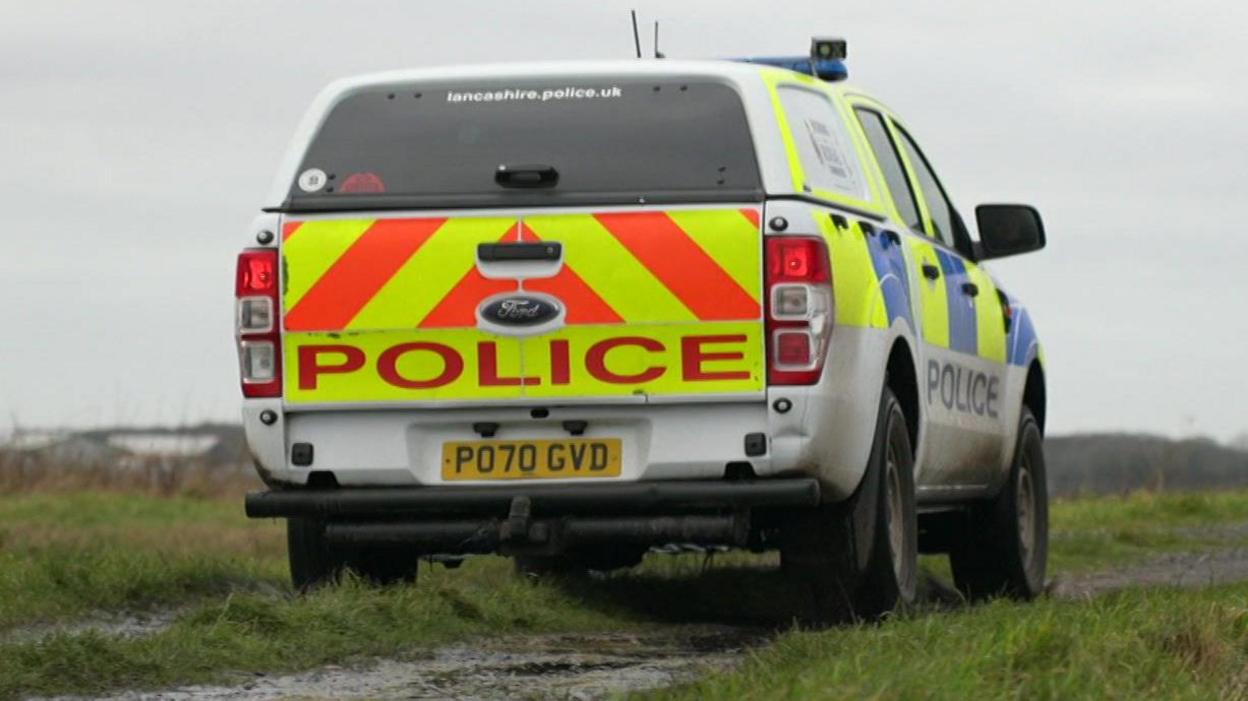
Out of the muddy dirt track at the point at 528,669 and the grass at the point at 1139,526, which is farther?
the grass at the point at 1139,526

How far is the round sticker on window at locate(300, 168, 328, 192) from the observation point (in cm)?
903

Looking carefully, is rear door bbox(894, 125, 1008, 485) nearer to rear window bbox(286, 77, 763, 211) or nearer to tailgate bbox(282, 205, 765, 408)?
rear window bbox(286, 77, 763, 211)

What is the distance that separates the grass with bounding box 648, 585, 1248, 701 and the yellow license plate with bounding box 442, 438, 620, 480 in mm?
1147

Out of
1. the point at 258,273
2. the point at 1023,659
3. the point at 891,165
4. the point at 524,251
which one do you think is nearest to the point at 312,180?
the point at 258,273

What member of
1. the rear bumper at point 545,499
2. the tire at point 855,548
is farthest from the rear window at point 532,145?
the tire at point 855,548

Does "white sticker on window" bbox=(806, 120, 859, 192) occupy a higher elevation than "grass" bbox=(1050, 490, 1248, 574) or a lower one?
higher

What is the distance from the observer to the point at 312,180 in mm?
9055

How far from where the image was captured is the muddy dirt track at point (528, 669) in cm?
740

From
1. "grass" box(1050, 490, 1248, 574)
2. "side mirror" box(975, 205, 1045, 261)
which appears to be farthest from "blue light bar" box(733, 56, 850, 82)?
"grass" box(1050, 490, 1248, 574)

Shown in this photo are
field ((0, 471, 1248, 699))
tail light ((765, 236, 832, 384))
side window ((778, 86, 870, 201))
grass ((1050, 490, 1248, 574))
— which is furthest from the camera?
grass ((1050, 490, 1248, 574))

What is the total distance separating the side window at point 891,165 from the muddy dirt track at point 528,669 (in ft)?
5.34

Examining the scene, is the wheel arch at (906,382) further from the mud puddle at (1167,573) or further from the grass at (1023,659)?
the mud puddle at (1167,573)

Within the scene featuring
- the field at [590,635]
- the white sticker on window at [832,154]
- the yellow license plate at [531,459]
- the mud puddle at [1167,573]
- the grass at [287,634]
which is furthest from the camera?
the mud puddle at [1167,573]

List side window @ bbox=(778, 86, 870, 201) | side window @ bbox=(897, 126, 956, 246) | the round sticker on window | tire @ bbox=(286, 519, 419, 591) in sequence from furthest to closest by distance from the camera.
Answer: side window @ bbox=(897, 126, 956, 246) → tire @ bbox=(286, 519, 419, 591) → side window @ bbox=(778, 86, 870, 201) → the round sticker on window
